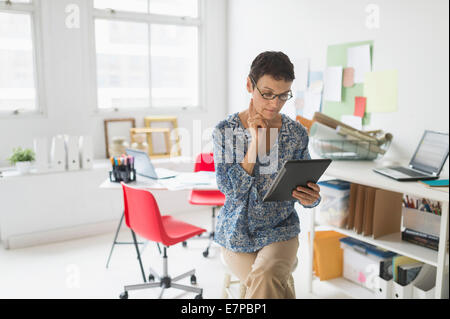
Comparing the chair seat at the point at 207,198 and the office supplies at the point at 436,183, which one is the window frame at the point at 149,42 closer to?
the chair seat at the point at 207,198

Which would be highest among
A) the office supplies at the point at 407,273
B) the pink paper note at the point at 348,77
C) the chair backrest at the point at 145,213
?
the pink paper note at the point at 348,77

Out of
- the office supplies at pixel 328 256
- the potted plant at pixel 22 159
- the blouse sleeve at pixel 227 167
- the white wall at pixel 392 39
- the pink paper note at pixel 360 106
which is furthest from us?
the potted plant at pixel 22 159

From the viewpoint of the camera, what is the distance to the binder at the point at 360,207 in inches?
95.4

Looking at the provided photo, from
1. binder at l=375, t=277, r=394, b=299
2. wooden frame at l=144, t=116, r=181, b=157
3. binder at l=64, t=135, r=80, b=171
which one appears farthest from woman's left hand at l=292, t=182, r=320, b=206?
wooden frame at l=144, t=116, r=181, b=157

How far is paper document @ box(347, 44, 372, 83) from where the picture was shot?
112 inches

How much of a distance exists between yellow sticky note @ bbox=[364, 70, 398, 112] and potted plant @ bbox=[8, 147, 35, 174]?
9.16 feet

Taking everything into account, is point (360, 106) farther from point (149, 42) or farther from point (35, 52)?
point (35, 52)

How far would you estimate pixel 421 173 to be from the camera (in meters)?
2.20

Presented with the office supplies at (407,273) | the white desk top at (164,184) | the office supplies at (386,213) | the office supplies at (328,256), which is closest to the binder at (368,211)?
the office supplies at (386,213)

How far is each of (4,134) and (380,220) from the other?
3232 millimetres

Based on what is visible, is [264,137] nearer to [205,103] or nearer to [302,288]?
[302,288]

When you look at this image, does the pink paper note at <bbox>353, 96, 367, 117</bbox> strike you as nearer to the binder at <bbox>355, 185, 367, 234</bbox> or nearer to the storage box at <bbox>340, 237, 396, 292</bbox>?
the binder at <bbox>355, 185, 367, 234</bbox>

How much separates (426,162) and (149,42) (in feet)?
10.0

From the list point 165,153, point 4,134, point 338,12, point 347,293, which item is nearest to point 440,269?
point 347,293
